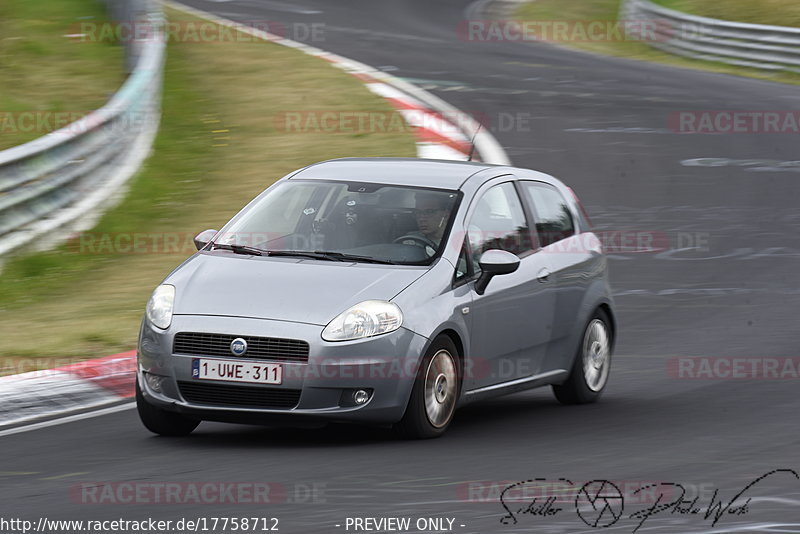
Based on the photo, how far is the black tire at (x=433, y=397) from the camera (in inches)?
314

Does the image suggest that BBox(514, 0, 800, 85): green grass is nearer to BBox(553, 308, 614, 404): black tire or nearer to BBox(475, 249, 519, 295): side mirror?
BBox(553, 308, 614, 404): black tire

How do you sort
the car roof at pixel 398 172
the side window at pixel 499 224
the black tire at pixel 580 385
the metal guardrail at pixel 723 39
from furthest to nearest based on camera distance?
the metal guardrail at pixel 723 39 < the black tire at pixel 580 385 < the car roof at pixel 398 172 < the side window at pixel 499 224

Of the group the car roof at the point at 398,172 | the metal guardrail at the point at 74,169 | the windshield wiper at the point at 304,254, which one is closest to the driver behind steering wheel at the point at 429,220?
the car roof at the point at 398,172

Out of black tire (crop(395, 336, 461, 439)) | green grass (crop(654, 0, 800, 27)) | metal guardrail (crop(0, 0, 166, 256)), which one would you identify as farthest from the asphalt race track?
green grass (crop(654, 0, 800, 27))

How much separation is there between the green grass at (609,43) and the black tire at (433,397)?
22476 millimetres

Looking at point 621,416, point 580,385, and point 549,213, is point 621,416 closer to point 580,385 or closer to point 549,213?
point 580,385

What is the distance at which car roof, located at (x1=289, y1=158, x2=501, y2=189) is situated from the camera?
9008mm

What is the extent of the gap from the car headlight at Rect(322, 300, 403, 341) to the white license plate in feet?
1.03

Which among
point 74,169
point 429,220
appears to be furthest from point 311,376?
point 74,169

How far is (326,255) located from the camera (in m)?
8.51

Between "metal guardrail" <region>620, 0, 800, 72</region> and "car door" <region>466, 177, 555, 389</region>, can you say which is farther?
"metal guardrail" <region>620, 0, 800, 72</region>

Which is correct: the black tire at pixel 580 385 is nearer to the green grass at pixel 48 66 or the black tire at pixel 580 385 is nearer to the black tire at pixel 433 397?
the black tire at pixel 433 397

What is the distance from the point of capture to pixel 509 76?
26.3 meters

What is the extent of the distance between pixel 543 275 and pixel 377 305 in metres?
1.74
